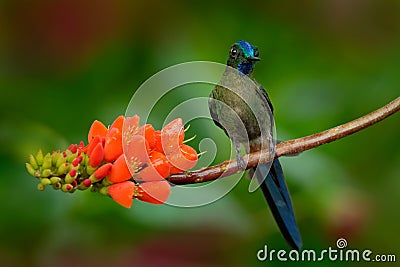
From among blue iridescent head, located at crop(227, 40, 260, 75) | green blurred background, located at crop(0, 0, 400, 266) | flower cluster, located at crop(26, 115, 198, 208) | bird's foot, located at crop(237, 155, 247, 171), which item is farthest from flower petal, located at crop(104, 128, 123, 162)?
green blurred background, located at crop(0, 0, 400, 266)

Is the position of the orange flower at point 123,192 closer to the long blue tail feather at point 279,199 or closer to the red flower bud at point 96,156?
the red flower bud at point 96,156

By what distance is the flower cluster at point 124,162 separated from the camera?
2.06 feet

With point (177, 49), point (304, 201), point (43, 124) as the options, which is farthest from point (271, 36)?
point (43, 124)

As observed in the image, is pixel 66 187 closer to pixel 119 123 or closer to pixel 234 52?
pixel 119 123

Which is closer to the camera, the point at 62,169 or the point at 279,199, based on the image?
the point at 62,169

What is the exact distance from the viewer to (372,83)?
4.26ft

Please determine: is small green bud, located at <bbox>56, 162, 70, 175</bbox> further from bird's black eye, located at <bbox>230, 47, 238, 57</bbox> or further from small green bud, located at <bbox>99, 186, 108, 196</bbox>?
bird's black eye, located at <bbox>230, 47, 238, 57</bbox>

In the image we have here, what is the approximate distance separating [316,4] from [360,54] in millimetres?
143

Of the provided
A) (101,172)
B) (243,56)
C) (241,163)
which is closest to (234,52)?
(243,56)

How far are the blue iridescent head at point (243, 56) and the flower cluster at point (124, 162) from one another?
0.62 feet

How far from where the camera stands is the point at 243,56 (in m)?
0.84

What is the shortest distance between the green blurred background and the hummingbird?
0.85ft

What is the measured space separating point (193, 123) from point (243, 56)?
1.06 ft

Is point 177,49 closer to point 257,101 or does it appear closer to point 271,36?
point 271,36
